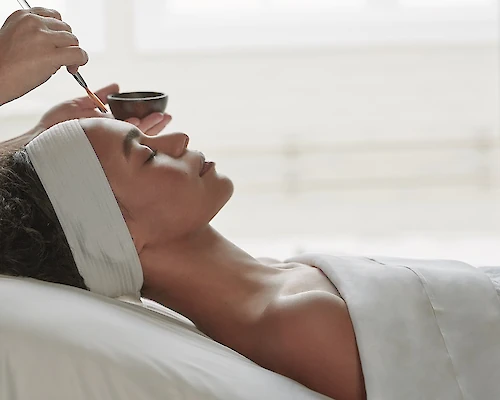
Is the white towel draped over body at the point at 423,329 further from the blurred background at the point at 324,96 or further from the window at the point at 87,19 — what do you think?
the window at the point at 87,19

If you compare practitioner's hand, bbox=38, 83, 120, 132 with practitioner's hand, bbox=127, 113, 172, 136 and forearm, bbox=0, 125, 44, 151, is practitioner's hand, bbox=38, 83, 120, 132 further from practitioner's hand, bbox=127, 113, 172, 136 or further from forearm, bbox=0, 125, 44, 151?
practitioner's hand, bbox=127, 113, 172, 136

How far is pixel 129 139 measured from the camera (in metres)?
1.48

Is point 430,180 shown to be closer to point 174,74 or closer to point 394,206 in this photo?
point 394,206

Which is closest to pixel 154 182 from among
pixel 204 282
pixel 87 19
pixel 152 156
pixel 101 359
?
pixel 152 156

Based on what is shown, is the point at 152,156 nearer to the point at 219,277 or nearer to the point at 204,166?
the point at 204,166

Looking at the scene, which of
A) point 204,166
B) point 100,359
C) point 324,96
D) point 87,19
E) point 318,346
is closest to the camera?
point 100,359

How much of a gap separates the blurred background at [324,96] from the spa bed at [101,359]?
1986 millimetres

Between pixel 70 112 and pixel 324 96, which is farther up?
pixel 70 112

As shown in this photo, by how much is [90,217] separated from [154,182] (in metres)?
0.15

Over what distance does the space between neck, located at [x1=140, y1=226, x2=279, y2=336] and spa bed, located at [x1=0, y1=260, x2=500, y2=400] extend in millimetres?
195

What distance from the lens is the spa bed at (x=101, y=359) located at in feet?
3.66

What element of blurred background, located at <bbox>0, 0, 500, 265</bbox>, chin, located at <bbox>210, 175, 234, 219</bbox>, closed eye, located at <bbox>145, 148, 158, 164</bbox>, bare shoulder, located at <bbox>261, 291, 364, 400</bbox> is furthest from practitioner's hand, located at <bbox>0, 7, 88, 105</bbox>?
blurred background, located at <bbox>0, 0, 500, 265</bbox>

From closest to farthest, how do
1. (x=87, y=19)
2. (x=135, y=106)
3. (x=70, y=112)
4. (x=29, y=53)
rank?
1. (x=29, y=53)
2. (x=135, y=106)
3. (x=70, y=112)
4. (x=87, y=19)

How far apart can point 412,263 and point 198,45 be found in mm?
1954
